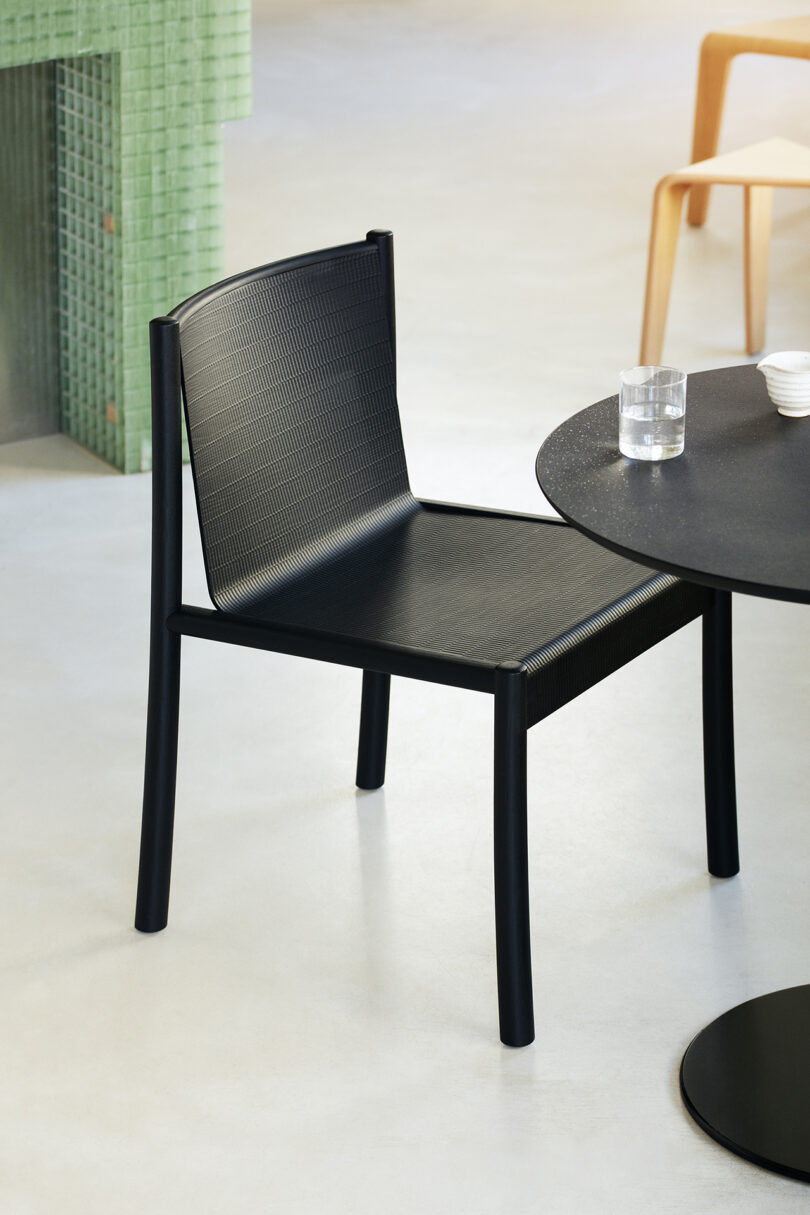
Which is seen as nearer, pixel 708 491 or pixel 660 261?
pixel 708 491

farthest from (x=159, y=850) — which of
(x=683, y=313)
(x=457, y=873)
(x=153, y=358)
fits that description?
(x=683, y=313)

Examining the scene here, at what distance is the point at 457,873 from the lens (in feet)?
6.94

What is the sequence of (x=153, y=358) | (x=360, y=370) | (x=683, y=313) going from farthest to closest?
(x=683, y=313) → (x=360, y=370) → (x=153, y=358)

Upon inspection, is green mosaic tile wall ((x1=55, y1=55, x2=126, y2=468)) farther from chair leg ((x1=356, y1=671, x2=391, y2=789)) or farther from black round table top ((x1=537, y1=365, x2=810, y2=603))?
black round table top ((x1=537, y1=365, x2=810, y2=603))

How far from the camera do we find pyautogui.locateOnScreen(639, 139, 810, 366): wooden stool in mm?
3818

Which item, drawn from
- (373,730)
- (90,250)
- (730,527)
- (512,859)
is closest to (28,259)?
(90,250)

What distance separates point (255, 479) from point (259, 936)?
523 millimetres

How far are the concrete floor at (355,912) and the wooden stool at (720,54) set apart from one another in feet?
4.88

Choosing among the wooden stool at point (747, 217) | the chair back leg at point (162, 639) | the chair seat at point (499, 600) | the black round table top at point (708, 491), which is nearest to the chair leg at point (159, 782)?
the chair back leg at point (162, 639)

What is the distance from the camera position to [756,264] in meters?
4.04

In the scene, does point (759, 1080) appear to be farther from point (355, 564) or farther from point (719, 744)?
point (355, 564)

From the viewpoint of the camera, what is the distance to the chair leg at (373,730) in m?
2.20

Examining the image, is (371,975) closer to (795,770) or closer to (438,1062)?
(438,1062)

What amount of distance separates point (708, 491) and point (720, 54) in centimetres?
364
